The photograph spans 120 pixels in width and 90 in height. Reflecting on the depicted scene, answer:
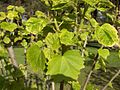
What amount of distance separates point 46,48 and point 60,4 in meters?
0.18

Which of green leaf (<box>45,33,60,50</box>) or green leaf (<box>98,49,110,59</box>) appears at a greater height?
green leaf (<box>45,33,60,50</box>)

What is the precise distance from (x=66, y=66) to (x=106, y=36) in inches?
7.2

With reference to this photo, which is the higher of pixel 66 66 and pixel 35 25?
pixel 35 25

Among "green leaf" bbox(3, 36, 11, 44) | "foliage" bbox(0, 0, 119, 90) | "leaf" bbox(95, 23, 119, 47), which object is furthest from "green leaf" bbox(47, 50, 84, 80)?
"green leaf" bbox(3, 36, 11, 44)

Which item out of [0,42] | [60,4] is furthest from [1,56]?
[60,4]

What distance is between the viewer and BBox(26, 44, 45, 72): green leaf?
1.08 m

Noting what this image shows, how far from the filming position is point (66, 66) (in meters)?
1.07

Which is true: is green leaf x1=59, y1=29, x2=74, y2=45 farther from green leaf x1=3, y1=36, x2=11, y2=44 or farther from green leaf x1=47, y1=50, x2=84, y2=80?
green leaf x1=3, y1=36, x2=11, y2=44

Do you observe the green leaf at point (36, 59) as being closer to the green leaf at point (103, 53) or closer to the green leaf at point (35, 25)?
the green leaf at point (35, 25)

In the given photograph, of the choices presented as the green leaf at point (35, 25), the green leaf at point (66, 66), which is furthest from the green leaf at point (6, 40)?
the green leaf at point (66, 66)

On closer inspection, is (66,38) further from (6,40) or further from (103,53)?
(6,40)

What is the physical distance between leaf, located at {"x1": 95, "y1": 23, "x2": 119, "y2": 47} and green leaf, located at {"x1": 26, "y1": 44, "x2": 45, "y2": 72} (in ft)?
0.69

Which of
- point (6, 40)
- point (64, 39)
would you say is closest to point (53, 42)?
point (64, 39)

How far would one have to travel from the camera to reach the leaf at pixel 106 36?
1099 millimetres
